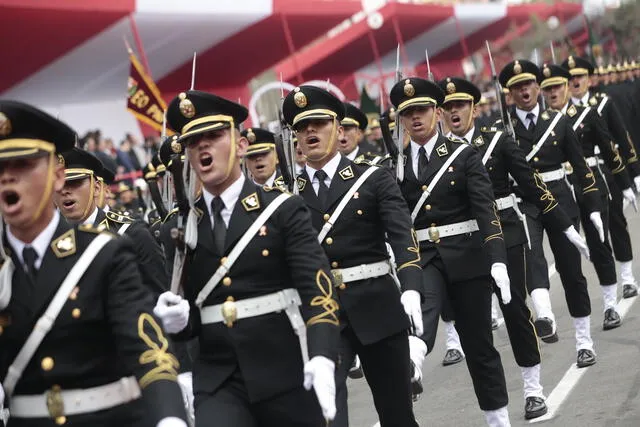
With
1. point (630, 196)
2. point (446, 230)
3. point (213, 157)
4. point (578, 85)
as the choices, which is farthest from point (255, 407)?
point (578, 85)

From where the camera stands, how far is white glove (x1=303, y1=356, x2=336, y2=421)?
4738 mm

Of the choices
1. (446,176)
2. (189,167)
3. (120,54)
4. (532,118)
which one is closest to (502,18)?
(120,54)

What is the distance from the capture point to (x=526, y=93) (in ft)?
35.4

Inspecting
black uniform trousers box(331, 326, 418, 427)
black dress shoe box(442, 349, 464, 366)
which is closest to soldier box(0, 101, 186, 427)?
black uniform trousers box(331, 326, 418, 427)

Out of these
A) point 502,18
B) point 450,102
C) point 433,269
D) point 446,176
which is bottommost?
point 433,269

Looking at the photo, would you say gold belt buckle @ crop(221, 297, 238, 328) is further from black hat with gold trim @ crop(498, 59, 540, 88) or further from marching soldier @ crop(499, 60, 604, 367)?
black hat with gold trim @ crop(498, 59, 540, 88)

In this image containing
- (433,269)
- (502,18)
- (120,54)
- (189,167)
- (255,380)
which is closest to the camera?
(255,380)

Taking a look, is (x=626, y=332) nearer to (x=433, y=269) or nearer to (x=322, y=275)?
(x=433, y=269)

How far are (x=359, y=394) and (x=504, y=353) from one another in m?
1.42

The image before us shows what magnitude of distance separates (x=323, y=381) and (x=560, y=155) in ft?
21.5

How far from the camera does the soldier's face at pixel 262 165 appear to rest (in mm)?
10273

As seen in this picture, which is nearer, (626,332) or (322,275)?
(322,275)

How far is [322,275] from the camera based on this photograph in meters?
5.14

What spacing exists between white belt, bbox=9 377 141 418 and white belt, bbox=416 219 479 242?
4.02 meters
